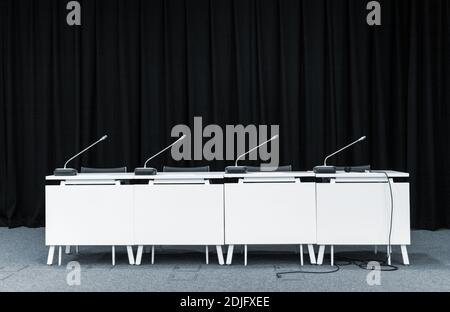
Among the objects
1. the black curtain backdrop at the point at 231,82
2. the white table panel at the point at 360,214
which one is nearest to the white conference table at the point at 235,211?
the white table panel at the point at 360,214

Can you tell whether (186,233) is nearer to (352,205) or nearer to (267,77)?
(352,205)

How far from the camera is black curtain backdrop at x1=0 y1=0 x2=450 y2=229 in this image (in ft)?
21.0

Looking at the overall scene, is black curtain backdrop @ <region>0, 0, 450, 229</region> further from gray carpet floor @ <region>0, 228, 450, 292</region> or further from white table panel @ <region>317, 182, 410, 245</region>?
white table panel @ <region>317, 182, 410, 245</region>

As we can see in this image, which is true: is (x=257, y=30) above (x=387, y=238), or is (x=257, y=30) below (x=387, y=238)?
above

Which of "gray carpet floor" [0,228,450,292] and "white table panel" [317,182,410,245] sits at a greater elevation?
"white table panel" [317,182,410,245]

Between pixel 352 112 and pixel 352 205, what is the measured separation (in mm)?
2483

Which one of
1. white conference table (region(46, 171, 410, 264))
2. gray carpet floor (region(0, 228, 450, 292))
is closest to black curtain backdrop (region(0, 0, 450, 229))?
gray carpet floor (region(0, 228, 450, 292))

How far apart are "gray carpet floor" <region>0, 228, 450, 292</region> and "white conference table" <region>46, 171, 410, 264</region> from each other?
22 cm

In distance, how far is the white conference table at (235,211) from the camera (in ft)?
13.6

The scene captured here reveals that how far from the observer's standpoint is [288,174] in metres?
4.25

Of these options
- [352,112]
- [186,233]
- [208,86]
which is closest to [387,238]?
[186,233]

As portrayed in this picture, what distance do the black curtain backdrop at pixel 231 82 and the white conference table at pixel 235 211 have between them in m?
2.24

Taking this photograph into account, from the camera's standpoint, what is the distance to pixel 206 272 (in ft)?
13.3

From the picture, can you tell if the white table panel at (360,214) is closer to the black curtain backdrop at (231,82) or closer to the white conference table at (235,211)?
the white conference table at (235,211)
